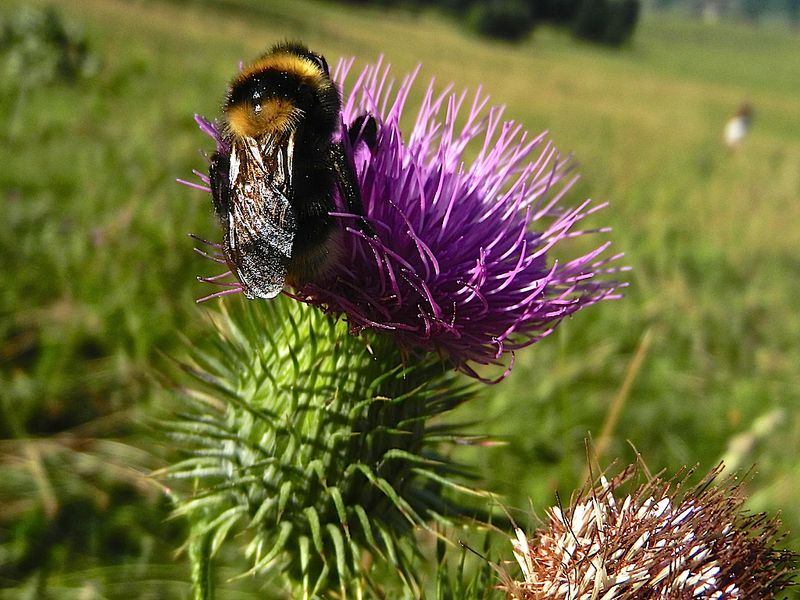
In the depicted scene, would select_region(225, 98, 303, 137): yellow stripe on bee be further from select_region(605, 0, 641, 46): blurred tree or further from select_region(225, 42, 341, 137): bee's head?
select_region(605, 0, 641, 46): blurred tree

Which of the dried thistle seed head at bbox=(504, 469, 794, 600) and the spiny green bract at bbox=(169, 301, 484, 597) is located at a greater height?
the dried thistle seed head at bbox=(504, 469, 794, 600)

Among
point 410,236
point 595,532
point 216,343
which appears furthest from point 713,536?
point 216,343

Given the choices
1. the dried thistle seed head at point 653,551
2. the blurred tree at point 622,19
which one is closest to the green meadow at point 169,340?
the dried thistle seed head at point 653,551

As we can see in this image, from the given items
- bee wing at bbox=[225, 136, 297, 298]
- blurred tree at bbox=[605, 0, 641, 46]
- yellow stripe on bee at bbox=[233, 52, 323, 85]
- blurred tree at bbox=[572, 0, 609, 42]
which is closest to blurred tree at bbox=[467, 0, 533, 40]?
blurred tree at bbox=[572, 0, 609, 42]

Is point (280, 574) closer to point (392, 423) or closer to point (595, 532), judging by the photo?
point (392, 423)

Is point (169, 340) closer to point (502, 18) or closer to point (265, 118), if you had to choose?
point (265, 118)

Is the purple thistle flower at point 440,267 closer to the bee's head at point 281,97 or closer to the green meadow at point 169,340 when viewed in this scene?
the bee's head at point 281,97
